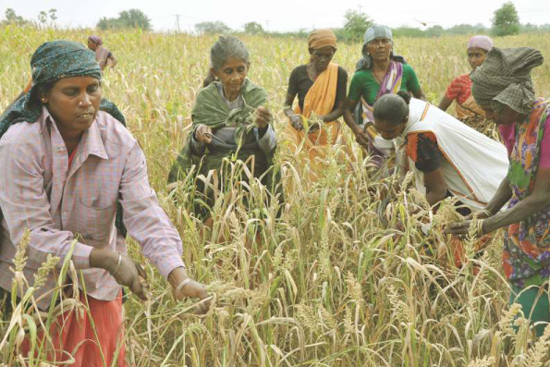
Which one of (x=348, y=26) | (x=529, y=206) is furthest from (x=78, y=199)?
(x=348, y=26)

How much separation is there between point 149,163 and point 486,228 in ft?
6.65

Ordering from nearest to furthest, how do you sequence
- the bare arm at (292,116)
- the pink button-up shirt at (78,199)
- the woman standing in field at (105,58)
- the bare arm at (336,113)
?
the pink button-up shirt at (78,199), the bare arm at (292,116), the bare arm at (336,113), the woman standing in field at (105,58)

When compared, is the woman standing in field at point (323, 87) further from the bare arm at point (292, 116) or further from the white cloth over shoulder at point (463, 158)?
the white cloth over shoulder at point (463, 158)

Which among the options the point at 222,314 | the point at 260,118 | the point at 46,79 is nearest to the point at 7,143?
the point at 46,79

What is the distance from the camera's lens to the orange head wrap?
386 cm

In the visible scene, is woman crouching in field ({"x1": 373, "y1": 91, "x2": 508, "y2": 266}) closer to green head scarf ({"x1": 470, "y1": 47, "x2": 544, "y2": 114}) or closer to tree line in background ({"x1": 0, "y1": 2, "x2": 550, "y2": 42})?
green head scarf ({"x1": 470, "y1": 47, "x2": 544, "y2": 114})

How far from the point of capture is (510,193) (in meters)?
2.29

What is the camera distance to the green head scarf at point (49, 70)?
1.58 meters

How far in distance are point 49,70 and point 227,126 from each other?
1.30m

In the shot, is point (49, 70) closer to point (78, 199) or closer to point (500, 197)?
point (78, 199)

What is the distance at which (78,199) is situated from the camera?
5.44 feet

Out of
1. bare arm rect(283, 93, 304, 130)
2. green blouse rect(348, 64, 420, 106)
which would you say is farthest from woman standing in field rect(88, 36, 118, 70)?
green blouse rect(348, 64, 420, 106)

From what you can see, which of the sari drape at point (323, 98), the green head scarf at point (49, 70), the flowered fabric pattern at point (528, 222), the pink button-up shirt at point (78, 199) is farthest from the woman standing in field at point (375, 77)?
the green head scarf at point (49, 70)

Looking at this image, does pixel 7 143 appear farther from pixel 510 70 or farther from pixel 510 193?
pixel 510 193
